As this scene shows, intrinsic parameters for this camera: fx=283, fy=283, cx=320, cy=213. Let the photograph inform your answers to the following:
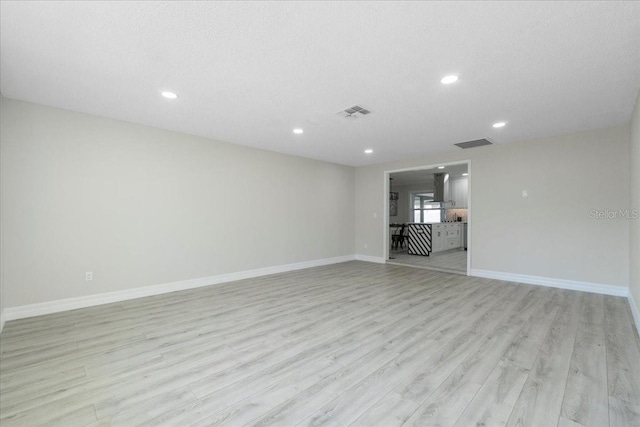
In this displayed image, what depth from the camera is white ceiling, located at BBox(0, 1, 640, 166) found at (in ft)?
6.40

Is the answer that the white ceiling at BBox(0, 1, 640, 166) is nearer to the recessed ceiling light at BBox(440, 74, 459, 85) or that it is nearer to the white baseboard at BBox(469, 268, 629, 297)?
the recessed ceiling light at BBox(440, 74, 459, 85)

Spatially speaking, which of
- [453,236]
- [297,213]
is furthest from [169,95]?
[453,236]

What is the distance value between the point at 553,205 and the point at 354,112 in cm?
391

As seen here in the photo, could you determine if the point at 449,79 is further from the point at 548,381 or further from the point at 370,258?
the point at 370,258

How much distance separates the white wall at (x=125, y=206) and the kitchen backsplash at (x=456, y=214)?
7502 millimetres

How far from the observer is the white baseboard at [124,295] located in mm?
3373

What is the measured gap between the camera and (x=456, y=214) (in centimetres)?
1105

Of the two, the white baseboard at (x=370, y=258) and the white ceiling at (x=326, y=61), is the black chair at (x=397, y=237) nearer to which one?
the white baseboard at (x=370, y=258)

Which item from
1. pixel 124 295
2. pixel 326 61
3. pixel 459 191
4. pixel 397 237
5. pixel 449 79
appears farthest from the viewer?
pixel 459 191

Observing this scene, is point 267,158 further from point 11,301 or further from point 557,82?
point 557,82

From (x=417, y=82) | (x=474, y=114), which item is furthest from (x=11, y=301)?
(x=474, y=114)

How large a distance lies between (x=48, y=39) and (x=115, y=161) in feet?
6.72

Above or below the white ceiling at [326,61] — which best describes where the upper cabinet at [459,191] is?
below

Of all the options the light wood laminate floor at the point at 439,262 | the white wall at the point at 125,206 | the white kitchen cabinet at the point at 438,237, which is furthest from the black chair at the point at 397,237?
the white wall at the point at 125,206
